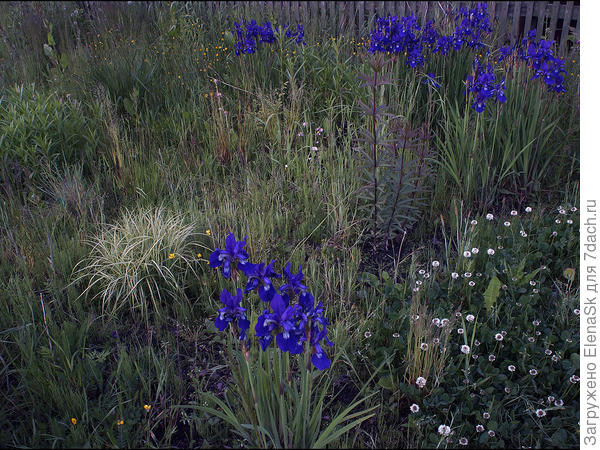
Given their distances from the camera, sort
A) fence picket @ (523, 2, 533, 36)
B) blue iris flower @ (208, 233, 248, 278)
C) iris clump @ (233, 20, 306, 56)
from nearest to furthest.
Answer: blue iris flower @ (208, 233, 248, 278) < iris clump @ (233, 20, 306, 56) < fence picket @ (523, 2, 533, 36)

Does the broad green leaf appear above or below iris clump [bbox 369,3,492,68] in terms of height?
below

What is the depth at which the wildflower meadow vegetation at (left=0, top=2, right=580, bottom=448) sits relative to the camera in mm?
2096

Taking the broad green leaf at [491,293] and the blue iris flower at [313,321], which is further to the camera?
the broad green leaf at [491,293]

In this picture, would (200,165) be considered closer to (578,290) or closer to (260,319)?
(260,319)

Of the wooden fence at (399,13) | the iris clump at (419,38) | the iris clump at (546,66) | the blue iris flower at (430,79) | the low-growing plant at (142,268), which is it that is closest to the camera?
the low-growing plant at (142,268)

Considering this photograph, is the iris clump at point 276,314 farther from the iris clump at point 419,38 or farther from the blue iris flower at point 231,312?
the iris clump at point 419,38

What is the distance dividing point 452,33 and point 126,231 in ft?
10.1

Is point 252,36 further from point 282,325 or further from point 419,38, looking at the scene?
point 282,325

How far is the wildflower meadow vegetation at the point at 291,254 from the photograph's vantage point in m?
2.10

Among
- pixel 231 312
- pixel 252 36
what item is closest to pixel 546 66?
pixel 252 36

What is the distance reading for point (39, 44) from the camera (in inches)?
249

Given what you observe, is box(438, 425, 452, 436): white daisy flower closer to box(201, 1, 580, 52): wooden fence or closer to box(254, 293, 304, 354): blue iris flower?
box(254, 293, 304, 354): blue iris flower

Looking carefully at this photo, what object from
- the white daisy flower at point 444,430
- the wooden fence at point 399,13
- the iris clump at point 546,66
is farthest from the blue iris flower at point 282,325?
the wooden fence at point 399,13

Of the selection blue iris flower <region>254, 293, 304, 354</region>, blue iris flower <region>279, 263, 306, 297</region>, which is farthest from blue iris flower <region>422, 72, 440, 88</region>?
blue iris flower <region>254, 293, 304, 354</region>
